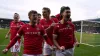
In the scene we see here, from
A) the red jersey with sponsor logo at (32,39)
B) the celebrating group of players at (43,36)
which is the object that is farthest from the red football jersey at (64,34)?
the red jersey with sponsor logo at (32,39)

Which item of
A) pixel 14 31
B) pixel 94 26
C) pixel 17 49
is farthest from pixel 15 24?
pixel 94 26

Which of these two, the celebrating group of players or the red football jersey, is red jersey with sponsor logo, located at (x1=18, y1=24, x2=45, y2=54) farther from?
the red football jersey

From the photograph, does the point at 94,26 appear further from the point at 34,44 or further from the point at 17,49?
the point at 34,44

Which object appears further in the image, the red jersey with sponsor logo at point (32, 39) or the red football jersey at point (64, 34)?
the red football jersey at point (64, 34)

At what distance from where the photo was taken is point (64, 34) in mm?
7531

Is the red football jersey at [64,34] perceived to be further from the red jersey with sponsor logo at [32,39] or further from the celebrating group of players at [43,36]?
the red jersey with sponsor logo at [32,39]

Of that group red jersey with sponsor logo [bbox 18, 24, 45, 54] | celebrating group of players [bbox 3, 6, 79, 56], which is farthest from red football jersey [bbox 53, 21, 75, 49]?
red jersey with sponsor logo [bbox 18, 24, 45, 54]

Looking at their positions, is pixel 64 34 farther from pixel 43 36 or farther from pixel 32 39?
pixel 32 39

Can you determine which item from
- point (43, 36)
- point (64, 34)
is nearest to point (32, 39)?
point (43, 36)

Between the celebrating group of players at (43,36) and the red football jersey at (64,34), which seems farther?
the red football jersey at (64,34)

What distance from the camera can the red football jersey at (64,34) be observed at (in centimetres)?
752

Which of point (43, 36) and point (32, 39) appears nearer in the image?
point (32, 39)

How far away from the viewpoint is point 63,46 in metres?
7.36

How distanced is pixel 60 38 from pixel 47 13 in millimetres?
2190
